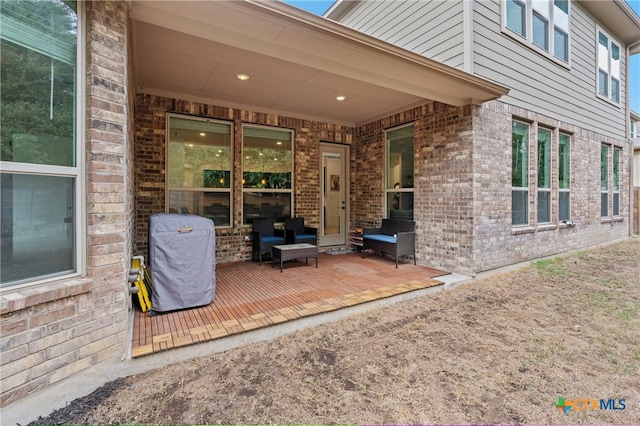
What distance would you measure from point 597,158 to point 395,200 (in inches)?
227

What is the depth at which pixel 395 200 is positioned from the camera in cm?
608

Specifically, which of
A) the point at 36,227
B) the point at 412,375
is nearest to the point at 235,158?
the point at 36,227

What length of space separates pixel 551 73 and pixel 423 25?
3.01 m

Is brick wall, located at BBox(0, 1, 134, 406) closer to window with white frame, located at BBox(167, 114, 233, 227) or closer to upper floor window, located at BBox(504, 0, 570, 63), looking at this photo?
window with white frame, located at BBox(167, 114, 233, 227)

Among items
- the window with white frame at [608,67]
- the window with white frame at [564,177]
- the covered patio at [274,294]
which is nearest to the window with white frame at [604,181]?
the window with white frame at [608,67]

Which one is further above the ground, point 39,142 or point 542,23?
point 542,23

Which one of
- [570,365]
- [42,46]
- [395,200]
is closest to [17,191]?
[42,46]

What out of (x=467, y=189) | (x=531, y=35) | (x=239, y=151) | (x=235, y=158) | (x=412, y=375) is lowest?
(x=412, y=375)

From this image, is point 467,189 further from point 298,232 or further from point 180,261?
point 180,261

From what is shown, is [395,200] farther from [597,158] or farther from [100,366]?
[597,158]

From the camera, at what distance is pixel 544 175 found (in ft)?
20.0

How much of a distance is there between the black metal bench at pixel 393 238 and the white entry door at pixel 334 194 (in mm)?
1073

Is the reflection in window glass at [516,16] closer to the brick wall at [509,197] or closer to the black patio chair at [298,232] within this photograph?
the brick wall at [509,197]

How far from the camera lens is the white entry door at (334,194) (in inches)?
A: 266
